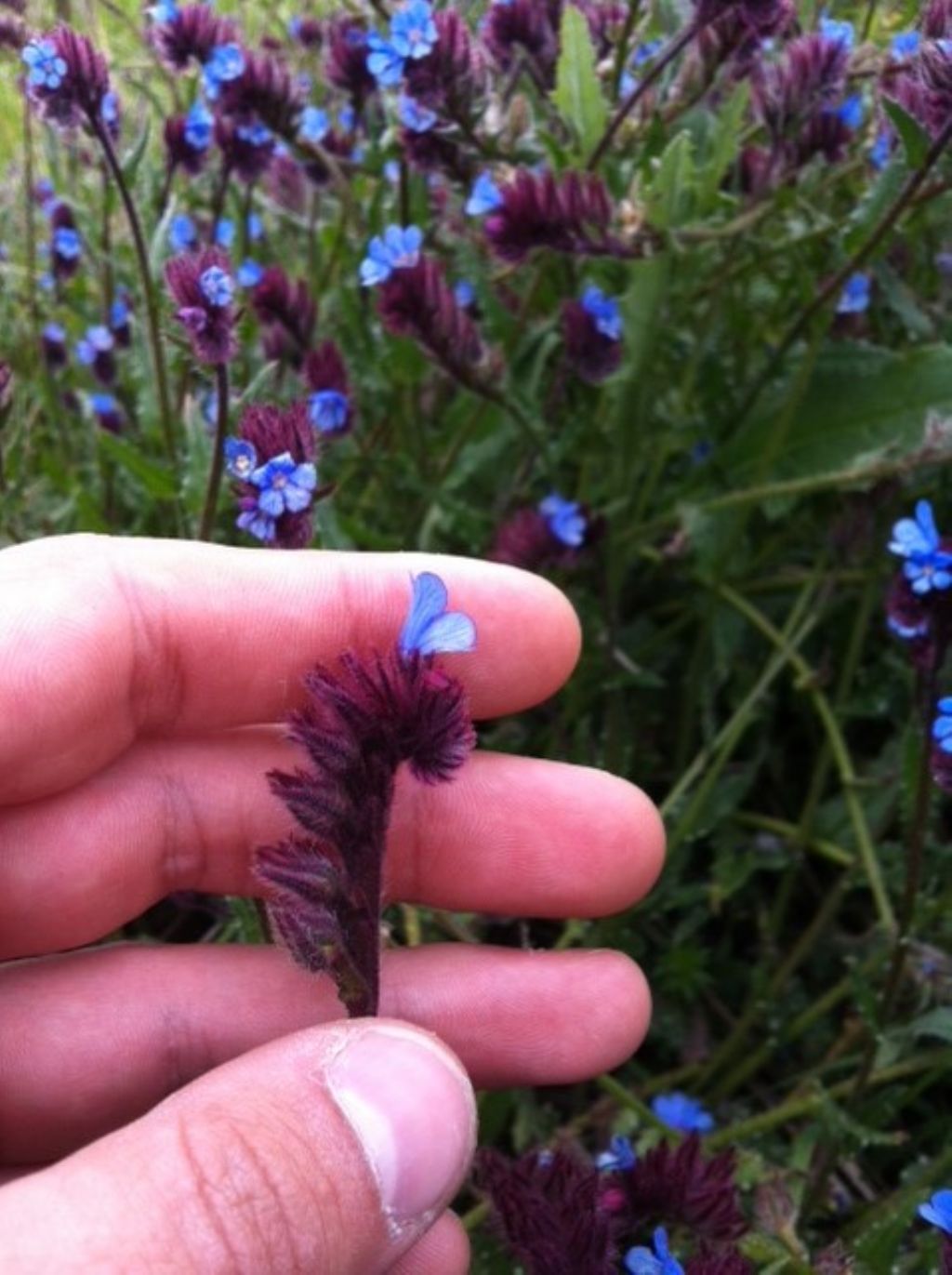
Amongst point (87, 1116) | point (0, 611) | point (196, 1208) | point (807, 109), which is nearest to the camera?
point (196, 1208)

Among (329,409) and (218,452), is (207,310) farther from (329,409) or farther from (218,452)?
(329,409)

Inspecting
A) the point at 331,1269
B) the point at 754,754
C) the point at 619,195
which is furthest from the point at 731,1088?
the point at 619,195

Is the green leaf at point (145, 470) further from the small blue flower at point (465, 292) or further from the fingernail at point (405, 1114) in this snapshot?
the fingernail at point (405, 1114)

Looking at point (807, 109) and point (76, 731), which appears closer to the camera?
point (76, 731)

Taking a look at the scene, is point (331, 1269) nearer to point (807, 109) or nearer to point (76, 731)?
point (76, 731)

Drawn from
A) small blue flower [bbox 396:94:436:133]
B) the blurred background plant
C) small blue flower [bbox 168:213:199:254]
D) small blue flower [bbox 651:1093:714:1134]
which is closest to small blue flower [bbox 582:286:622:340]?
the blurred background plant

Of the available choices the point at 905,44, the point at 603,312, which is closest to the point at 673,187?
the point at 603,312

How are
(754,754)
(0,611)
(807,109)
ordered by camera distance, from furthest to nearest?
(754,754) → (807,109) → (0,611)

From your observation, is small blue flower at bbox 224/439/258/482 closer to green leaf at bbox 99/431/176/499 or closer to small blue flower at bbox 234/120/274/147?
green leaf at bbox 99/431/176/499
